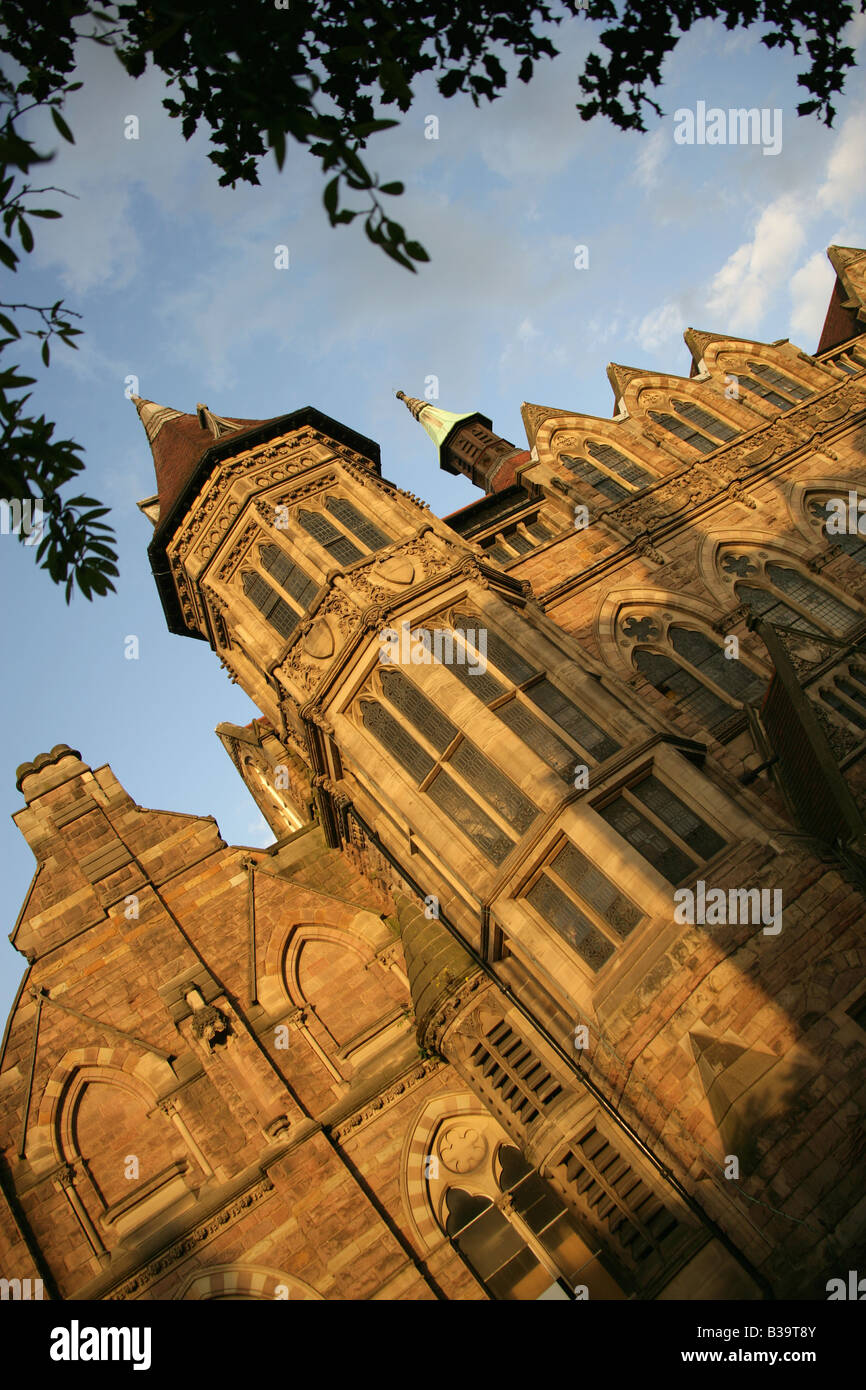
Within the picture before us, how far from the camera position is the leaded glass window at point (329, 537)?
62.3ft

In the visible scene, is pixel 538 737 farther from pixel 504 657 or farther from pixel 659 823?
pixel 659 823

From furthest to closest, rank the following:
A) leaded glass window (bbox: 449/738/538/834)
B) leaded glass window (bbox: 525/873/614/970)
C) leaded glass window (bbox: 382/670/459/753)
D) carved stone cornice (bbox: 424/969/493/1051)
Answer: carved stone cornice (bbox: 424/969/493/1051) < leaded glass window (bbox: 382/670/459/753) < leaded glass window (bbox: 449/738/538/834) < leaded glass window (bbox: 525/873/614/970)

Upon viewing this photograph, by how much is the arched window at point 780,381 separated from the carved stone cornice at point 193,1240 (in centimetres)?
2237

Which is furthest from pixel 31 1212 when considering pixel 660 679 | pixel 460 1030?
pixel 660 679

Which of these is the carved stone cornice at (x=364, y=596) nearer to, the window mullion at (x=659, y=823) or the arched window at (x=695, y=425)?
the window mullion at (x=659, y=823)

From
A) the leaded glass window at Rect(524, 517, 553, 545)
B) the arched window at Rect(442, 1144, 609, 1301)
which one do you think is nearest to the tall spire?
the leaded glass window at Rect(524, 517, 553, 545)

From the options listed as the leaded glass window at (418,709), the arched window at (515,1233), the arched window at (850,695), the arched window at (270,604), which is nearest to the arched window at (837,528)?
the arched window at (850,695)

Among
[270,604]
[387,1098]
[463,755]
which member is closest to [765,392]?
[270,604]

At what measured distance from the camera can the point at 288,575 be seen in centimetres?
1930

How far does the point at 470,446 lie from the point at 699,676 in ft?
59.7

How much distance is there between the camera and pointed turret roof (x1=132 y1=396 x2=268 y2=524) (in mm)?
23109

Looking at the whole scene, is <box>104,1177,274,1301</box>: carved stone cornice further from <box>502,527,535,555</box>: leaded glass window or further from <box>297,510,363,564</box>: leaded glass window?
<box>502,527,535,555</box>: leaded glass window

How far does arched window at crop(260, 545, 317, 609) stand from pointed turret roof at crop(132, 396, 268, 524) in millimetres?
3545
